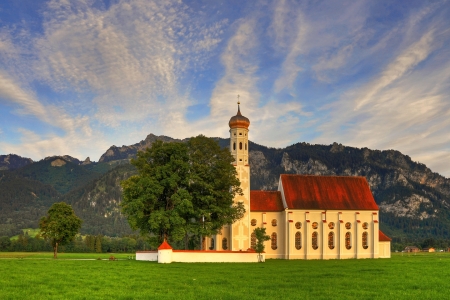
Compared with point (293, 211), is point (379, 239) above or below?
below

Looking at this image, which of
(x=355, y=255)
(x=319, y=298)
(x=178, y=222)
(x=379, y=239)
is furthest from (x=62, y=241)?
(x=319, y=298)

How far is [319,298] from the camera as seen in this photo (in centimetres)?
1938

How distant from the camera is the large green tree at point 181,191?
174 feet

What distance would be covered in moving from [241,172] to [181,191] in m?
19.3

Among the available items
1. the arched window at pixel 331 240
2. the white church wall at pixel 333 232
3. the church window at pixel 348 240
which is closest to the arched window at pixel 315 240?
the white church wall at pixel 333 232

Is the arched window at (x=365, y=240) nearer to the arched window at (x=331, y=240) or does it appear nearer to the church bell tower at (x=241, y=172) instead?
the arched window at (x=331, y=240)

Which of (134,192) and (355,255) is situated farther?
(355,255)

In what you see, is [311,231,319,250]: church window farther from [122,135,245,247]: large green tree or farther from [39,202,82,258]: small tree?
[39,202,82,258]: small tree

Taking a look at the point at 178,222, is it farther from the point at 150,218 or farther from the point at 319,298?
the point at 319,298

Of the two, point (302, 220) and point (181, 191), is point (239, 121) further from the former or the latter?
point (181, 191)

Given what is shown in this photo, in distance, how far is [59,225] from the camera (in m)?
70.4

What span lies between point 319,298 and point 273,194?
57.4 metres

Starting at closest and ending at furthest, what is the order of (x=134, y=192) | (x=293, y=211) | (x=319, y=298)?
(x=319, y=298)
(x=134, y=192)
(x=293, y=211)

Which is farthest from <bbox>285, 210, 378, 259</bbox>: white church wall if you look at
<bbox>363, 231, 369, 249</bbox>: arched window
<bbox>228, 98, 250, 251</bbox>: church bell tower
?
<bbox>228, 98, 250, 251</bbox>: church bell tower
